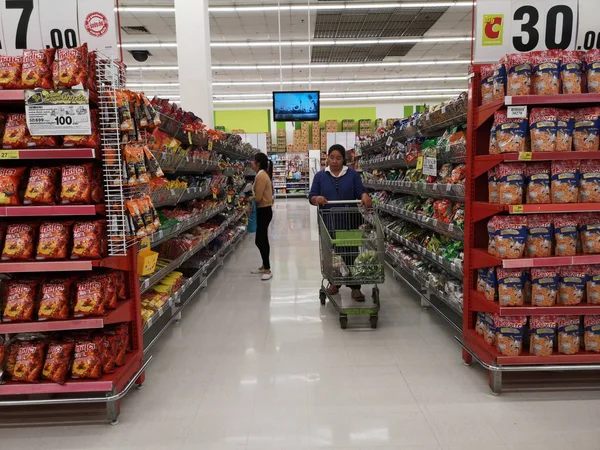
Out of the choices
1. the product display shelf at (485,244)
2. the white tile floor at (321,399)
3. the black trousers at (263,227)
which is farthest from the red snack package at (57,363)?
the black trousers at (263,227)

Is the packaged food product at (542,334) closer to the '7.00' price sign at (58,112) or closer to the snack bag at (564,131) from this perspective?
the snack bag at (564,131)

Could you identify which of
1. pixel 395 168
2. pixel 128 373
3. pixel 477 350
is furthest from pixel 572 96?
pixel 395 168

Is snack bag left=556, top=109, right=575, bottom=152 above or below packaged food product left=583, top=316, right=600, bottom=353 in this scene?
above

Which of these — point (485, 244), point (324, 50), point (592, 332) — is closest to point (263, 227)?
point (485, 244)

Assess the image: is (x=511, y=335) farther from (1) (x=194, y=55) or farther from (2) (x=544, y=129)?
(1) (x=194, y=55)

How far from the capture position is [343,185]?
166 inches

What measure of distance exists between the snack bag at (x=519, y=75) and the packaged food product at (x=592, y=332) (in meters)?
1.44

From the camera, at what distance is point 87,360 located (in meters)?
2.32

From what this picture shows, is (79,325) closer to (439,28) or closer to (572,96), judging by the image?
(572,96)

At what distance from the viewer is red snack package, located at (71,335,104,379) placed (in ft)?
7.61

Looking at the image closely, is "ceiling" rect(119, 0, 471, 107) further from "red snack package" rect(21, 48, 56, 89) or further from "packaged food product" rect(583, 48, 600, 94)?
"red snack package" rect(21, 48, 56, 89)

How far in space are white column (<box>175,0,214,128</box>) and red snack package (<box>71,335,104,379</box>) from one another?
5.09m

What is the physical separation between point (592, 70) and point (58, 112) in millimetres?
3046

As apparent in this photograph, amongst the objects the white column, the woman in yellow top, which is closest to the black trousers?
the woman in yellow top
